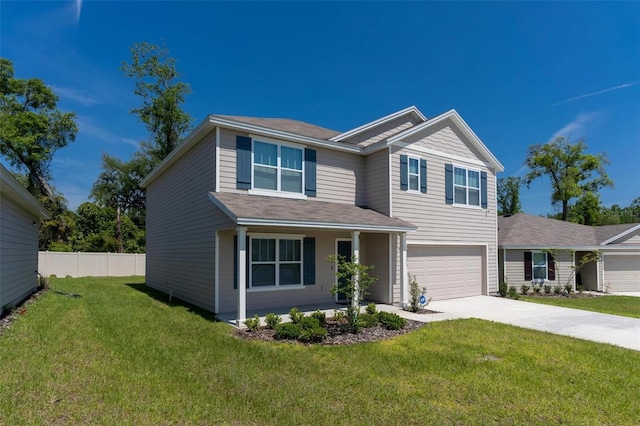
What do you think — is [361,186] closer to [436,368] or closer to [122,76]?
[436,368]

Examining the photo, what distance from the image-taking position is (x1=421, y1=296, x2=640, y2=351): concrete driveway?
313 inches

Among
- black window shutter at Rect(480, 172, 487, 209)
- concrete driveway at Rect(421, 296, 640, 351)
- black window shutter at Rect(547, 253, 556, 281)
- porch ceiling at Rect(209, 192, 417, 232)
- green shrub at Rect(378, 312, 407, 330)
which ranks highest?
black window shutter at Rect(480, 172, 487, 209)

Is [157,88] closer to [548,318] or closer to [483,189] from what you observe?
[483,189]

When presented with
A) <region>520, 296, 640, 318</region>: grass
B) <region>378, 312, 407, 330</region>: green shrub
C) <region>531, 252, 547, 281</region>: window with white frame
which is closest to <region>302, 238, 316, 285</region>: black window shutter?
<region>378, 312, 407, 330</region>: green shrub

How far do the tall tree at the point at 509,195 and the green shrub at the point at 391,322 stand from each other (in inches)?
1391

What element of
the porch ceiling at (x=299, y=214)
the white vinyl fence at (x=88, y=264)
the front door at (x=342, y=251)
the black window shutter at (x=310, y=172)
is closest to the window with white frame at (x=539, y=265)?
the porch ceiling at (x=299, y=214)

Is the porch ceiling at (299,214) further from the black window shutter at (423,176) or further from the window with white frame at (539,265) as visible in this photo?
the window with white frame at (539,265)

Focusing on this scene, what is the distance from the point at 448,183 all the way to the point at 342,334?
8.44 meters

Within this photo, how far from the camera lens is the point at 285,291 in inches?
423

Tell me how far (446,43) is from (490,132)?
11719 millimetres

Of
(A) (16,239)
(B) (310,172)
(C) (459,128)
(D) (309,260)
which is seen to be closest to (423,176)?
(C) (459,128)

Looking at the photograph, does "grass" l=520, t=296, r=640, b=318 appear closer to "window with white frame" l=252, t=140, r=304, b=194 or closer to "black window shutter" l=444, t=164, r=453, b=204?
"black window shutter" l=444, t=164, r=453, b=204

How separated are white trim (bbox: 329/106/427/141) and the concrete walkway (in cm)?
599

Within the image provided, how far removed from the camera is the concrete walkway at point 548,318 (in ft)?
26.1
